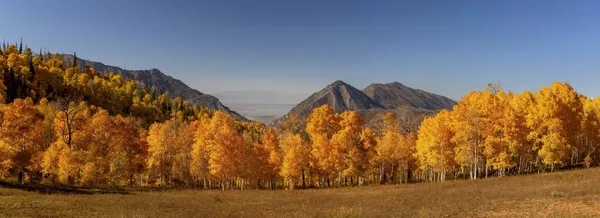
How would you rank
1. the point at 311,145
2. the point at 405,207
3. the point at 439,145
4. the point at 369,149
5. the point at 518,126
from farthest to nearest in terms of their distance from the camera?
the point at 311,145, the point at 369,149, the point at 439,145, the point at 518,126, the point at 405,207

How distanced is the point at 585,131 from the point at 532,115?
17.2 m

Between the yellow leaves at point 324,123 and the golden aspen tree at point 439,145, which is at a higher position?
the yellow leaves at point 324,123

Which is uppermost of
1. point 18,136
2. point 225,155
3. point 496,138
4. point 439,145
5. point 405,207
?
point 496,138

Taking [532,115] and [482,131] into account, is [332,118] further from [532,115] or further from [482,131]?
[532,115]

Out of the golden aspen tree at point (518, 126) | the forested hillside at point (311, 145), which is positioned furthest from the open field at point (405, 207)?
the golden aspen tree at point (518, 126)

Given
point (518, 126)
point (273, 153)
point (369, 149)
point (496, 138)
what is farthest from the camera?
point (369, 149)

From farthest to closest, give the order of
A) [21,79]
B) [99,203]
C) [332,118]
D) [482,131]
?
1. [21,79]
2. [332,118]
3. [482,131]
4. [99,203]

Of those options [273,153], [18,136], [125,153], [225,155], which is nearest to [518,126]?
[273,153]

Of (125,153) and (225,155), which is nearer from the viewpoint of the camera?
(225,155)

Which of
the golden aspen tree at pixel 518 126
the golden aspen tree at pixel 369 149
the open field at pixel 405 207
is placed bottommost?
the open field at pixel 405 207

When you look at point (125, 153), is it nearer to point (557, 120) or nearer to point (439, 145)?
point (439, 145)

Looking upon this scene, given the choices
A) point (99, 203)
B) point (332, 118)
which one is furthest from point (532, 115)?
point (99, 203)

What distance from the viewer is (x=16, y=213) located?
2614 centimetres

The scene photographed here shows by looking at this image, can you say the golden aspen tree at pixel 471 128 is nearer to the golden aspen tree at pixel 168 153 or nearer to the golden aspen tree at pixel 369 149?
the golden aspen tree at pixel 369 149
